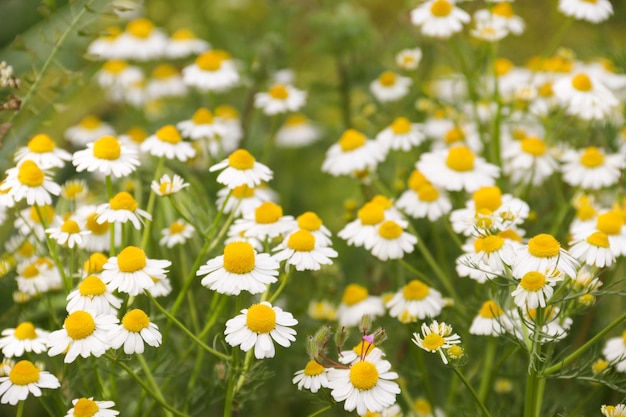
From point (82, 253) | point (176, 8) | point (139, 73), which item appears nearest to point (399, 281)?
point (82, 253)

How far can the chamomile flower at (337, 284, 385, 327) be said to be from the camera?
1119 mm

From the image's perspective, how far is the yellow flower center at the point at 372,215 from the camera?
1075mm

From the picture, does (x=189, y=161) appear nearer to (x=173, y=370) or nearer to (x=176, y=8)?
(x=173, y=370)

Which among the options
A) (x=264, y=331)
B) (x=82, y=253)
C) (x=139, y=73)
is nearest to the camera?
(x=264, y=331)

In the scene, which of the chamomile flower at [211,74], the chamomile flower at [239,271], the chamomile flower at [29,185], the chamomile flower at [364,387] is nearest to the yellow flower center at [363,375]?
the chamomile flower at [364,387]

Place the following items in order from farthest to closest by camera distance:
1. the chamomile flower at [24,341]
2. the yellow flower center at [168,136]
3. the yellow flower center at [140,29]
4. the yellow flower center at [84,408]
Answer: the yellow flower center at [140,29] → the yellow flower center at [168,136] → the chamomile flower at [24,341] → the yellow flower center at [84,408]

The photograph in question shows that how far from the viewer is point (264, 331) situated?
830 millimetres

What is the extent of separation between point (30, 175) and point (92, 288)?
0.63ft

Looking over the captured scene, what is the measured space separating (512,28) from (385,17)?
1156 mm

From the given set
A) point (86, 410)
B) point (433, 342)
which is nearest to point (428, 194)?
point (433, 342)

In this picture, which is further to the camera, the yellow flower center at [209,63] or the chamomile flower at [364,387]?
the yellow flower center at [209,63]

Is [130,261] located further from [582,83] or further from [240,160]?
[582,83]

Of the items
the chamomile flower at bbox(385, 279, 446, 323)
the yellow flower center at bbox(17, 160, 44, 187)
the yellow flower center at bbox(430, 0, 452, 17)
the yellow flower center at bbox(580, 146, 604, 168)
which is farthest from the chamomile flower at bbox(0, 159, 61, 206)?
the yellow flower center at bbox(580, 146, 604, 168)

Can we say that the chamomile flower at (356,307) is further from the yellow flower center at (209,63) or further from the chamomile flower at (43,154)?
the yellow flower center at (209,63)
